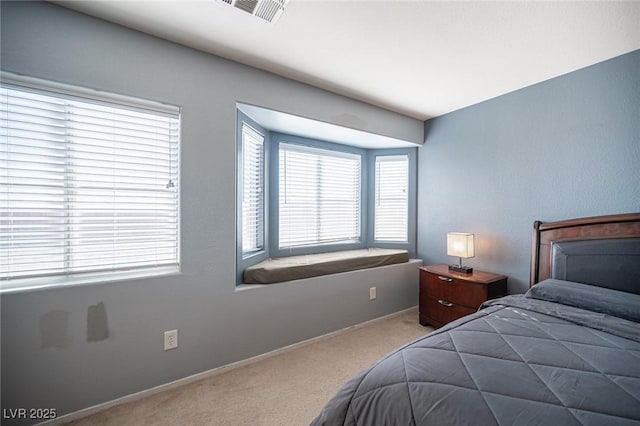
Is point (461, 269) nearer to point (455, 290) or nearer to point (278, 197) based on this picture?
point (455, 290)

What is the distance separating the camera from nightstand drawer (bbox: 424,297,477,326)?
245 centimetres

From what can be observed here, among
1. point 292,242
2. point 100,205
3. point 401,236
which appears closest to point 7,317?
point 100,205

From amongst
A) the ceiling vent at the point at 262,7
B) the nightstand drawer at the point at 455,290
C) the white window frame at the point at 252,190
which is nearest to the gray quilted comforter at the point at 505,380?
the nightstand drawer at the point at 455,290

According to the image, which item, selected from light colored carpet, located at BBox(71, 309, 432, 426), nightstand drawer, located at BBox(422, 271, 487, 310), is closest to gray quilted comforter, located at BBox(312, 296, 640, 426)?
light colored carpet, located at BBox(71, 309, 432, 426)

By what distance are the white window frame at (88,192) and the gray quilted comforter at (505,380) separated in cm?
158

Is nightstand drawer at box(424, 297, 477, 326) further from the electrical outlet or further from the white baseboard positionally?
the electrical outlet

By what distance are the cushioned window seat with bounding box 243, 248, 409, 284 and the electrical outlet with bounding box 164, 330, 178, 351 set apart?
0.63 meters

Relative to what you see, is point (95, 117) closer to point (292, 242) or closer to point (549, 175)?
point (292, 242)

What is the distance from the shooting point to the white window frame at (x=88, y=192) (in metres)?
1.43

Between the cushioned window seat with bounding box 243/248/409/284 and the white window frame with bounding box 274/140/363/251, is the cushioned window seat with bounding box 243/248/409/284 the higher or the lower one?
the lower one

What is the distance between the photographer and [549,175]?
225cm

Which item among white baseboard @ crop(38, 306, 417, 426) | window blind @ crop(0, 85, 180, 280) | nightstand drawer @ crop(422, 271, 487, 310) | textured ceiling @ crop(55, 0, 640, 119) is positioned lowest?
white baseboard @ crop(38, 306, 417, 426)

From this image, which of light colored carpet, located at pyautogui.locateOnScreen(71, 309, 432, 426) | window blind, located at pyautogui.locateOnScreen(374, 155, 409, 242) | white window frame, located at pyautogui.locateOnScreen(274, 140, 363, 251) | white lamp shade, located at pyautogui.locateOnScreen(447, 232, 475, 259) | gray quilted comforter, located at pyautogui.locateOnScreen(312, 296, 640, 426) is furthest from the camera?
window blind, located at pyautogui.locateOnScreen(374, 155, 409, 242)

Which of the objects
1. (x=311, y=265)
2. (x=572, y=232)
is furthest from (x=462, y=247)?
(x=311, y=265)
